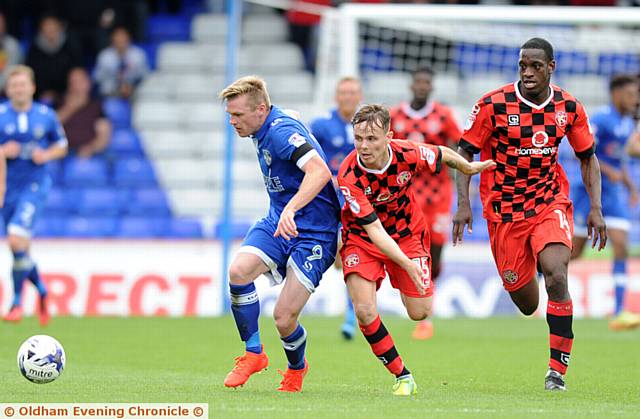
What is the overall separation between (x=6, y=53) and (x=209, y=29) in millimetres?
3505

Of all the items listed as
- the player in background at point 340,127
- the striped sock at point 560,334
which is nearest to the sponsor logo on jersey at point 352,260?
the striped sock at point 560,334

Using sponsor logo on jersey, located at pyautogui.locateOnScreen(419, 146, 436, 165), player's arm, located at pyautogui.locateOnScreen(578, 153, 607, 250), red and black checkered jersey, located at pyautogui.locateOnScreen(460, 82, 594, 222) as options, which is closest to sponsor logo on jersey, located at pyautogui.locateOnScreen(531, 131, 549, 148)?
red and black checkered jersey, located at pyautogui.locateOnScreen(460, 82, 594, 222)

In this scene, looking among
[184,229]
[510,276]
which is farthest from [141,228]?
[510,276]

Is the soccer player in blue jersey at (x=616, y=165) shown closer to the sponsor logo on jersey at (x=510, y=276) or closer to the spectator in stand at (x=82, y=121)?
the sponsor logo on jersey at (x=510, y=276)

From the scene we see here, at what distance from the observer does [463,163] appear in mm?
7680

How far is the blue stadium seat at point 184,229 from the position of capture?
55.8 ft

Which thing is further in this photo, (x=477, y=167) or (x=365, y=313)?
(x=477, y=167)

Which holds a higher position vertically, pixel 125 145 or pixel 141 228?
pixel 125 145

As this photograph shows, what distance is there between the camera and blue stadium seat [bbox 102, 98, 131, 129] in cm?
1973

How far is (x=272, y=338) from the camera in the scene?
12047 millimetres

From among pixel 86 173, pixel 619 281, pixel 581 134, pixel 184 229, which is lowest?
pixel 184 229

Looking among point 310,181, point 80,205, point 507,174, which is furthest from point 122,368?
point 80,205

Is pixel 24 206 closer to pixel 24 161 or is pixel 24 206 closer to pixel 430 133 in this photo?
pixel 24 161

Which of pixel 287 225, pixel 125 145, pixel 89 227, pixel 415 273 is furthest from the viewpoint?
pixel 125 145
